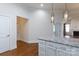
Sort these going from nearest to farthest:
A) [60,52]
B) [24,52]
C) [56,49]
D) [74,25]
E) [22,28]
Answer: [60,52]
[56,49]
[24,52]
[74,25]
[22,28]

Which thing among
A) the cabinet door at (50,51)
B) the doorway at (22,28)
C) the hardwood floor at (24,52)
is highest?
the doorway at (22,28)

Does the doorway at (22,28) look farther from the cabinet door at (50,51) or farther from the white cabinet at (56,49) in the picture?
the cabinet door at (50,51)

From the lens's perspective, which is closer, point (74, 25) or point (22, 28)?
point (74, 25)

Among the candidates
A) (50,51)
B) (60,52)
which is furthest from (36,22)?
(60,52)

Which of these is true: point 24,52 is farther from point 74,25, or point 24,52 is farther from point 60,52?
point 74,25

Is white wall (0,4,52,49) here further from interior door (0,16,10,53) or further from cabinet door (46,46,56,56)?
cabinet door (46,46,56,56)

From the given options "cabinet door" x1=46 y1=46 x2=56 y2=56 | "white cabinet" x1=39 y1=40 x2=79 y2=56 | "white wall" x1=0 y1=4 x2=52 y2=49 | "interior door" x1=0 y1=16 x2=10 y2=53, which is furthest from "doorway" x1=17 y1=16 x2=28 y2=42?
"cabinet door" x1=46 y1=46 x2=56 y2=56

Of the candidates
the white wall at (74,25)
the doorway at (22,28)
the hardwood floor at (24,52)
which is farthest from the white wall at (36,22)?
the white wall at (74,25)

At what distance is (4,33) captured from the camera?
182 inches

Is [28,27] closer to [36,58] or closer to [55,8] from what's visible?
[55,8]

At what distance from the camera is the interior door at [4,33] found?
4504 mm

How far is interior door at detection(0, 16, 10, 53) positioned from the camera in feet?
14.8

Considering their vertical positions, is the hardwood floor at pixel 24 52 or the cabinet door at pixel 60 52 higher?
the cabinet door at pixel 60 52

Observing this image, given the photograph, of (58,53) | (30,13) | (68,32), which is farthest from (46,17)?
(58,53)
